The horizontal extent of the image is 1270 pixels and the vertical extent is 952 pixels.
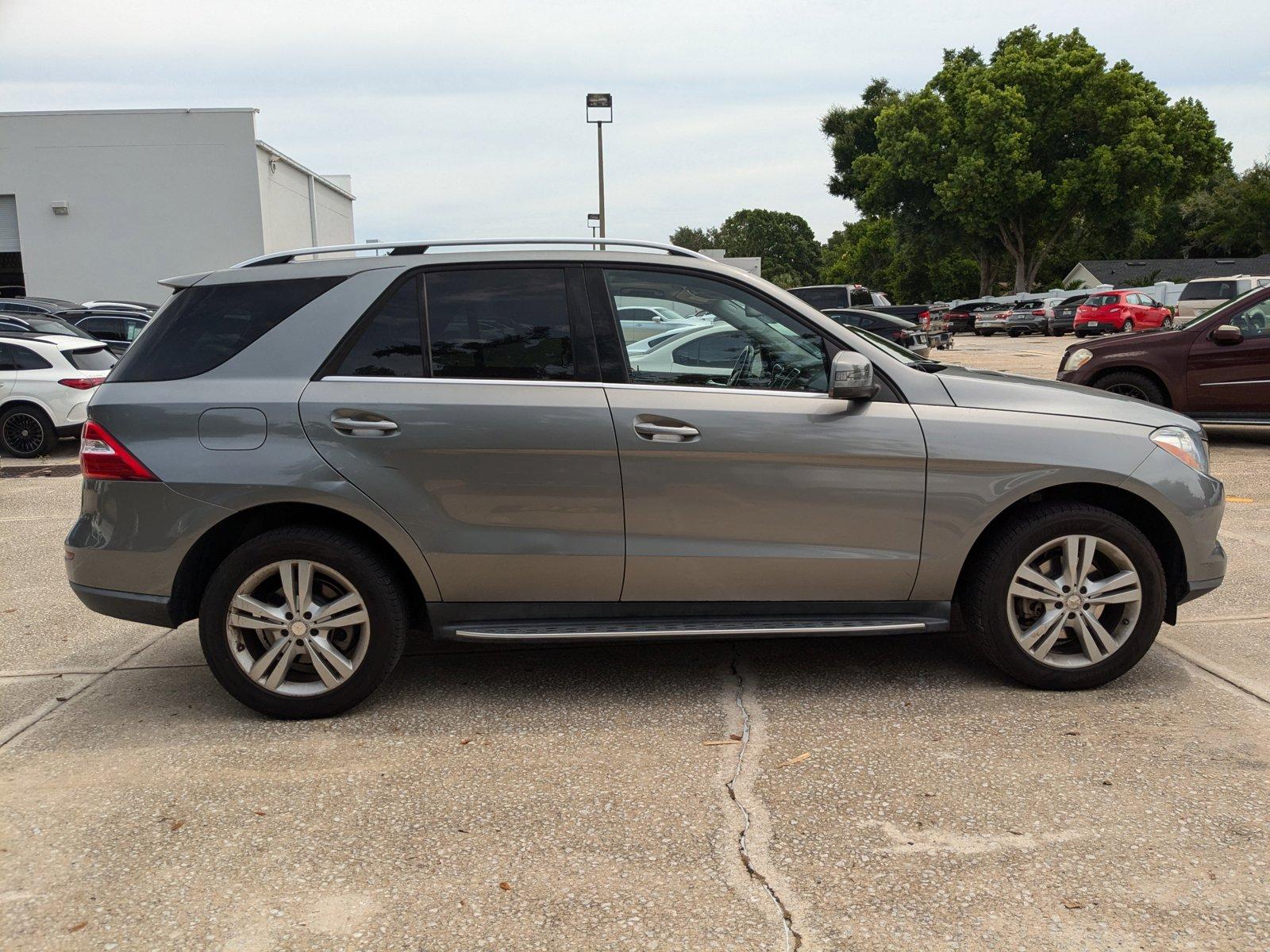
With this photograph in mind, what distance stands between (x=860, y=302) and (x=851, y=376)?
27790 millimetres

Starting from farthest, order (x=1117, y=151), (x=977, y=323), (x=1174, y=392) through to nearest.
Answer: (x=1117, y=151) < (x=977, y=323) < (x=1174, y=392)

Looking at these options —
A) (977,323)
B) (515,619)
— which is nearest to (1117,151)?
(977,323)

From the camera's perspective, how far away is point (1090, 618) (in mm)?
4078

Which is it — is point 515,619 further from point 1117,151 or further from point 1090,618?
point 1117,151

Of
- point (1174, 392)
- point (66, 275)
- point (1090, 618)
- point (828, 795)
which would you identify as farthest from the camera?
point (66, 275)

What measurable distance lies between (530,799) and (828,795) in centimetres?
95

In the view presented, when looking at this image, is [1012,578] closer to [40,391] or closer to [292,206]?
[40,391]

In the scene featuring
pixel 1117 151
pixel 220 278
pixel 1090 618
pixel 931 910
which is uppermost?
pixel 1117 151

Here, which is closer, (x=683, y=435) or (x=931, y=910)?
(x=931, y=910)

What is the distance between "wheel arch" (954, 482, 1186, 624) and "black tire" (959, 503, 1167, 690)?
0.08 ft

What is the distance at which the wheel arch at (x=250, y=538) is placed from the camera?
13.0 feet

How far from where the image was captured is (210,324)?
4.04 meters

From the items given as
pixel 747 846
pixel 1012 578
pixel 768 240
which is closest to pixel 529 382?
pixel 747 846

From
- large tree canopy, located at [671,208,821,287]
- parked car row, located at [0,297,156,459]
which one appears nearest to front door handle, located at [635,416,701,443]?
parked car row, located at [0,297,156,459]
